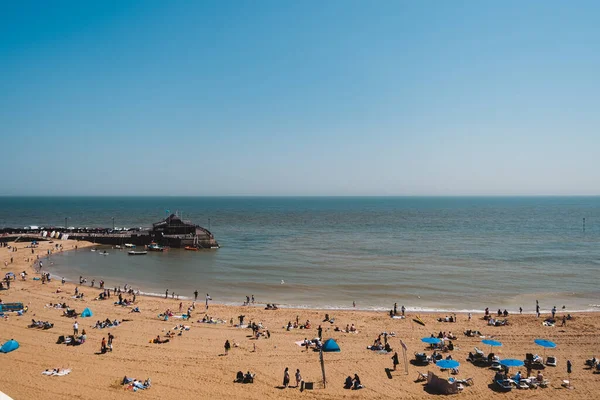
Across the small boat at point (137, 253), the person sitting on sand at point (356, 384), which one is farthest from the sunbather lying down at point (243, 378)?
the small boat at point (137, 253)

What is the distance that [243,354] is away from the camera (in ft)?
72.7

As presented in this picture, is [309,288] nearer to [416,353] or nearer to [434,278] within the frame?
[434,278]

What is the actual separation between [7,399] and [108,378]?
13.6 meters

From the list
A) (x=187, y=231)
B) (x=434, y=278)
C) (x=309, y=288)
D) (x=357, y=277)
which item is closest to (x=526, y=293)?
(x=434, y=278)

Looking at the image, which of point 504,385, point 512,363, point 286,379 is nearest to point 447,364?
point 504,385

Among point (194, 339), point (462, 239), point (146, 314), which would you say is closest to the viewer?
point (194, 339)

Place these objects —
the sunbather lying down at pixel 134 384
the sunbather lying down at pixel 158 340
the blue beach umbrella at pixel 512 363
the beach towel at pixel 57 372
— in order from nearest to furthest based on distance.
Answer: the sunbather lying down at pixel 134 384
the beach towel at pixel 57 372
the blue beach umbrella at pixel 512 363
the sunbather lying down at pixel 158 340

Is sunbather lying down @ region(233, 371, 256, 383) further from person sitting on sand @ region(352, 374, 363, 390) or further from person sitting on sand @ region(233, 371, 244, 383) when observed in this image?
person sitting on sand @ region(352, 374, 363, 390)

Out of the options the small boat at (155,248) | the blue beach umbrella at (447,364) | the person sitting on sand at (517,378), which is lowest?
the small boat at (155,248)

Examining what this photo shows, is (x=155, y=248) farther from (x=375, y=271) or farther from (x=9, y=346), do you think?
(x=9, y=346)

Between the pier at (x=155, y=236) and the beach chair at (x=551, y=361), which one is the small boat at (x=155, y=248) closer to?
the pier at (x=155, y=236)

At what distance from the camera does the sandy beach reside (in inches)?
700

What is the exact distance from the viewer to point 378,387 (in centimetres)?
1830

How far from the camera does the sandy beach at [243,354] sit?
1778cm
